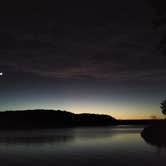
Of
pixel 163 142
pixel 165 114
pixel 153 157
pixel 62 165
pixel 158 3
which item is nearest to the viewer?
pixel 158 3

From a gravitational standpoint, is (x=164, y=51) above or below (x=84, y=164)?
above

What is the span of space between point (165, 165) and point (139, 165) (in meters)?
2.21

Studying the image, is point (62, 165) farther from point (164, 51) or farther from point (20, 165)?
point (164, 51)

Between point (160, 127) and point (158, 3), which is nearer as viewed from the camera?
point (158, 3)

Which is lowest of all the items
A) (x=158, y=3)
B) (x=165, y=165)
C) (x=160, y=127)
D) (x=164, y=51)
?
(x=165, y=165)

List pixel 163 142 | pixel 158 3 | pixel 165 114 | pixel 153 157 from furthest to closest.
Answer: pixel 165 114 < pixel 163 142 < pixel 153 157 < pixel 158 3

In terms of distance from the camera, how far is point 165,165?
113 feet

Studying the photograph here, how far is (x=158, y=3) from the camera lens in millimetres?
33625

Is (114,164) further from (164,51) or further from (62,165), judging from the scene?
(164,51)

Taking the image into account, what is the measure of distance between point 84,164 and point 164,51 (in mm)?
12967

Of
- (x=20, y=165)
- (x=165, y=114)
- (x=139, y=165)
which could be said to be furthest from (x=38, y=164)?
(x=165, y=114)

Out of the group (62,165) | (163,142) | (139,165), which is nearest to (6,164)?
(62,165)

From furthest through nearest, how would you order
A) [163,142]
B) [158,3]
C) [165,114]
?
1. [165,114]
2. [163,142]
3. [158,3]

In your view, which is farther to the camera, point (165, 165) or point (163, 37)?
point (163, 37)
